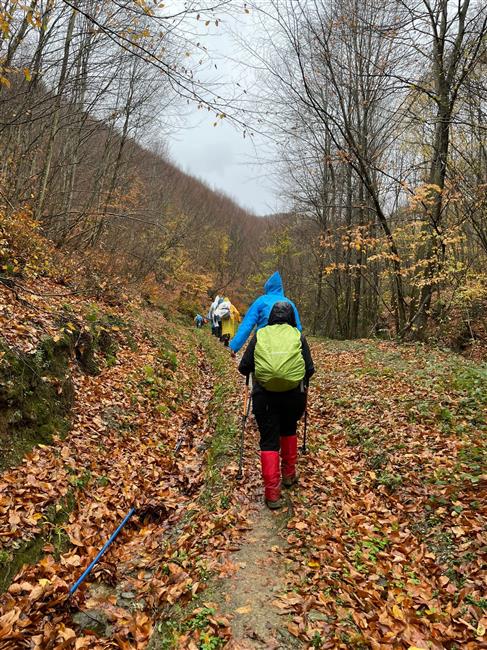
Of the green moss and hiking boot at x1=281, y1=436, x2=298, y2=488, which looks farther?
the green moss

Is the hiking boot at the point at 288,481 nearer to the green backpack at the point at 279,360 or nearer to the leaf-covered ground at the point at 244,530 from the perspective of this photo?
the leaf-covered ground at the point at 244,530

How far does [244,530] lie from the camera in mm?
4215

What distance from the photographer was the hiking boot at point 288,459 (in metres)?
4.79

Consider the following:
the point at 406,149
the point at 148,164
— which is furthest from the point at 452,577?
the point at 148,164

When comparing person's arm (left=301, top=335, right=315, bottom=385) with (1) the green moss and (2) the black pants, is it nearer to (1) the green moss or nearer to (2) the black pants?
(2) the black pants

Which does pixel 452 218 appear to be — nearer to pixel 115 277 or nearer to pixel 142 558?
pixel 115 277

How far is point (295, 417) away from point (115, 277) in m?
11.3

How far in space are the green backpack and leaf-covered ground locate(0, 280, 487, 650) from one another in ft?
4.97

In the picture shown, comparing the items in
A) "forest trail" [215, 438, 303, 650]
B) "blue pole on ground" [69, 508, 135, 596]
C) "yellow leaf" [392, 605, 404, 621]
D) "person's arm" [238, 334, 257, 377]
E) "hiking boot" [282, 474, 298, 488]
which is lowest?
"blue pole on ground" [69, 508, 135, 596]

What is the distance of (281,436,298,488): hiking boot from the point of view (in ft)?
15.7

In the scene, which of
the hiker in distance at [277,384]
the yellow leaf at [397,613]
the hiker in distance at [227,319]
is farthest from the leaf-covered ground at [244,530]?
the hiker in distance at [227,319]

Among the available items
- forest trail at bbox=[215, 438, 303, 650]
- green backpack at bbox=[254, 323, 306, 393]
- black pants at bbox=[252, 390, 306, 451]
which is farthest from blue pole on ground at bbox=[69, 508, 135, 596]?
green backpack at bbox=[254, 323, 306, 393]

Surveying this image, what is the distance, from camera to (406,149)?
1788 centimetres

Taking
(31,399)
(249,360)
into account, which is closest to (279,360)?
(249,360)
